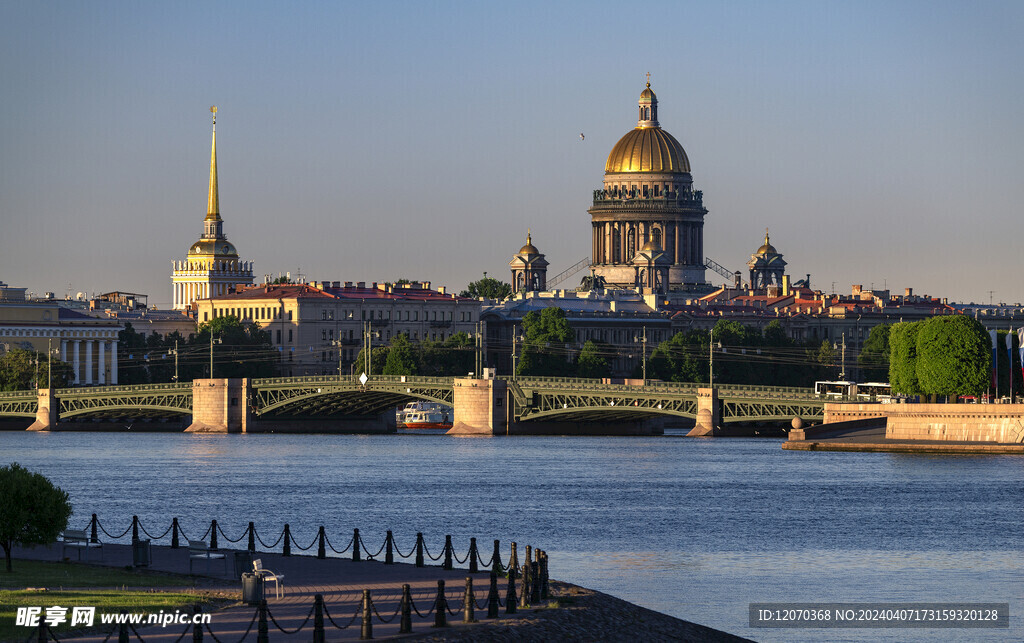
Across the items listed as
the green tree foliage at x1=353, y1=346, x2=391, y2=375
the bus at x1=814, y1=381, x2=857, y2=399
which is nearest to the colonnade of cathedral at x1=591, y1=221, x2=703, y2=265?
the green tree foliage at x1=353, y1=346, x2=391, y2=375

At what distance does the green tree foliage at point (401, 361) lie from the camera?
11700 centimetres

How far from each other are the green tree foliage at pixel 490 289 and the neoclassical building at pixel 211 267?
20.1 meters

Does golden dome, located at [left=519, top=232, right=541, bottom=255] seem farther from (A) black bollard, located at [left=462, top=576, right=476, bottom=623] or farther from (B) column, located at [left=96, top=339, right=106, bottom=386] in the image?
(A) black bollard, located at [left=462, top=576, right=476, bottom=623]

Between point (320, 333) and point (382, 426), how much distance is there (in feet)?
119

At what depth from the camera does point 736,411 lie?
289 feet

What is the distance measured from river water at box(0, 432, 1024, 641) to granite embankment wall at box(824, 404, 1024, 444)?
259 cm

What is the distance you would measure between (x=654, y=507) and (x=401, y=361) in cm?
6762

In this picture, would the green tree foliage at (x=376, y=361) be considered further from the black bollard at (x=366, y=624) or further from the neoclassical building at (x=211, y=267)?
the black bollard at (x=366, y=624)

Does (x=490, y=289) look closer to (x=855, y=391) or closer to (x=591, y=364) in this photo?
(x=591, y=364)

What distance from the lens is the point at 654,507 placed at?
51250 millimetres

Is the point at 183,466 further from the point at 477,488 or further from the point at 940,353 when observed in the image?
the point at 940,353

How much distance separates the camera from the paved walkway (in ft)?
76.3

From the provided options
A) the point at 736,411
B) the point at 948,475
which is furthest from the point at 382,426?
the point at 948,475

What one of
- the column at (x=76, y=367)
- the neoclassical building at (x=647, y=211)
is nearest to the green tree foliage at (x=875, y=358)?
the column at (x=76, y=367)
